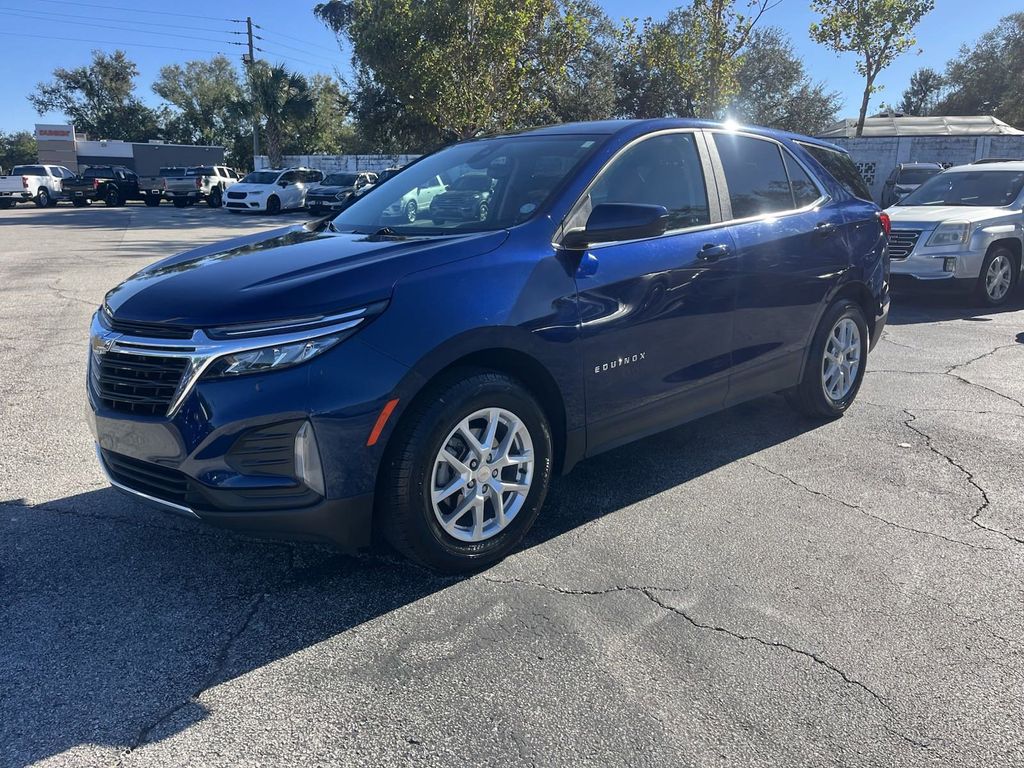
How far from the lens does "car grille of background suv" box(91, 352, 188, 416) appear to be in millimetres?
2863

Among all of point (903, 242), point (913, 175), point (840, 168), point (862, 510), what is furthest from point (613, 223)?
point (913, 175)

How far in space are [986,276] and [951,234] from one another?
683 mm

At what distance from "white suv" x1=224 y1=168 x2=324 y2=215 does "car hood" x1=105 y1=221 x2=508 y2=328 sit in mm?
26473

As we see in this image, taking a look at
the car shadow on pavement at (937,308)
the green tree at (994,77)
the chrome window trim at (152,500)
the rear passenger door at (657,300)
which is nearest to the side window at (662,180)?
the rear passenger door at (657,300)

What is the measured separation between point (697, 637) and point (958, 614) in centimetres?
106

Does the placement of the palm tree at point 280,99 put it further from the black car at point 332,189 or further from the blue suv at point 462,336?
the blue suv at point 462,336

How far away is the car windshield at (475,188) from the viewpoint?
3.69 m

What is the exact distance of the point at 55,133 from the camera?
4888cm

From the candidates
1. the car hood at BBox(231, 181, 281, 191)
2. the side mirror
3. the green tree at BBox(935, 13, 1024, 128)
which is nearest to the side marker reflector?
the side mirror

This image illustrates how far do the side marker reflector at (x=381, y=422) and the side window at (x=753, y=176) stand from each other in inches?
95.0

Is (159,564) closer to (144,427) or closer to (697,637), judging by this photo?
(144,427)

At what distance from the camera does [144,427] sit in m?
2.91

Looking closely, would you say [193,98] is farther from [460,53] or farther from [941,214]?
[941,214]

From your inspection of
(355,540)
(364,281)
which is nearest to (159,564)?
(355,540)
